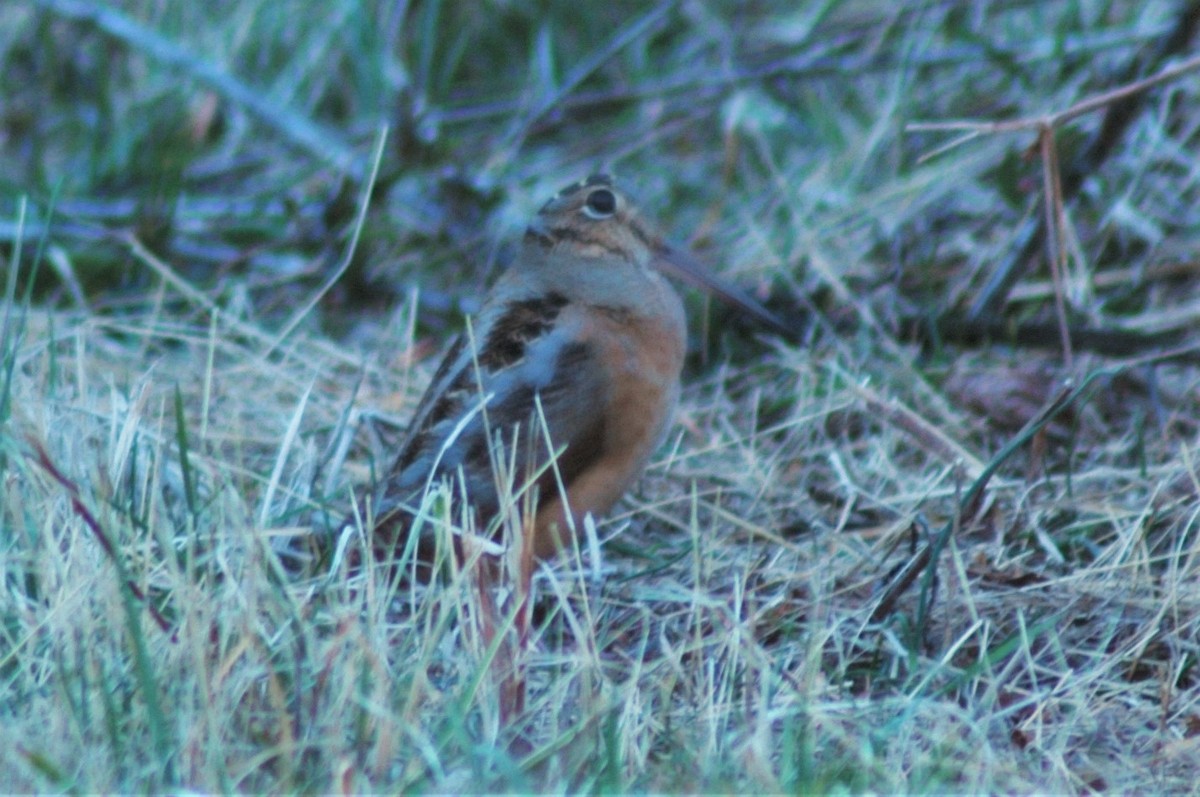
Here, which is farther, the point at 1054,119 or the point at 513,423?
the point at 1054,119

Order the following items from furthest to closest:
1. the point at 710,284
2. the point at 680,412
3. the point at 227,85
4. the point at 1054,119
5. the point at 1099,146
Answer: the point at 227,85 < the point at 1099,146 < the point at 680,412 < the point at 710,284 < the point at 1054,119

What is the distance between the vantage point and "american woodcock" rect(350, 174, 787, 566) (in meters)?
2.85

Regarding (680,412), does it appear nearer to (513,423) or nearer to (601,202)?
(601,202)

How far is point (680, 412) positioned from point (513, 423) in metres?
0.96

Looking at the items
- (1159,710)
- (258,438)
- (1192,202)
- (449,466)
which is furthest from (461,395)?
(1192,202)

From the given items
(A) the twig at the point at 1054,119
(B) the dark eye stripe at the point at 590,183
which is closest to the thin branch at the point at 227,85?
(B) the dark eye stripe at the point at 590,183

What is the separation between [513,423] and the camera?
285 centimetres

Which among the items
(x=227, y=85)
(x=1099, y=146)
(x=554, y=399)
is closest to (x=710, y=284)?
(x=554, y=399)

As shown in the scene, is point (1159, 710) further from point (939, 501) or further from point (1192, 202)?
point (1192, 202)

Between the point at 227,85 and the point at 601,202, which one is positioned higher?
the point at 227,85

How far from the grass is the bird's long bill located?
3.9 inches

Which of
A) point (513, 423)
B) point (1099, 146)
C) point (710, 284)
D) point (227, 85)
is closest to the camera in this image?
point (513, 423)

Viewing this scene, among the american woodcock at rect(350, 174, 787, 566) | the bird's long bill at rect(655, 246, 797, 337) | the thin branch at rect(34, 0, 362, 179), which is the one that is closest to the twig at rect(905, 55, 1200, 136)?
the bird's long bill at rect(655, 246, 797, 337)

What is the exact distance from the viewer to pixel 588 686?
2.27m
